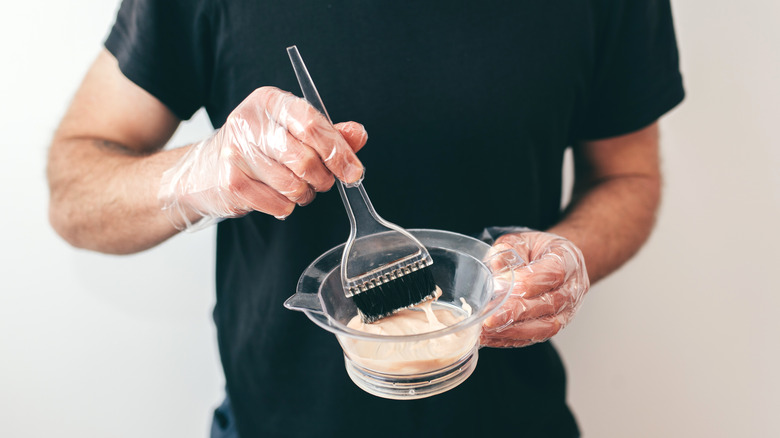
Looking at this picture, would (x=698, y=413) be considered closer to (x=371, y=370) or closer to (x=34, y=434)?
(x=371, y=370)

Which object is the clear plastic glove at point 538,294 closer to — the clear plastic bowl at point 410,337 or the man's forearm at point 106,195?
the clear plastic bowl at point 410,337

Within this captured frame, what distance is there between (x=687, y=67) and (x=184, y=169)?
1.23 metres

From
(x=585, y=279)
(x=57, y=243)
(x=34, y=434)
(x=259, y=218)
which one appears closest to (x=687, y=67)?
(x=585, y=279)

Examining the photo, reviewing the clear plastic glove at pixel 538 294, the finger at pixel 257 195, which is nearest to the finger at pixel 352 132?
the finger at pixel 257 195

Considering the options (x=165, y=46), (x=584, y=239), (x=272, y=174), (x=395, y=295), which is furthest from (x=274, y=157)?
(x=584, y=239)

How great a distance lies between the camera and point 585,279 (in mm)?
877

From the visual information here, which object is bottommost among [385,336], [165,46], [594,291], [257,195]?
[594,291]

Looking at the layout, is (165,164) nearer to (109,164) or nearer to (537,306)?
(109,164)

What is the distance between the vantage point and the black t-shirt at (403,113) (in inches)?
35.1

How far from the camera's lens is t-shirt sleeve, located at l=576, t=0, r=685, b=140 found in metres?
1.04

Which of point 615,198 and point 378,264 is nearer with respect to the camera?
point 378,264

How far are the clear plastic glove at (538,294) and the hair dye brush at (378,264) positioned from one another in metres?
0.11

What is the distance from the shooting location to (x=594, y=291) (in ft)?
5.11

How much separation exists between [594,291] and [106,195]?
126cm
